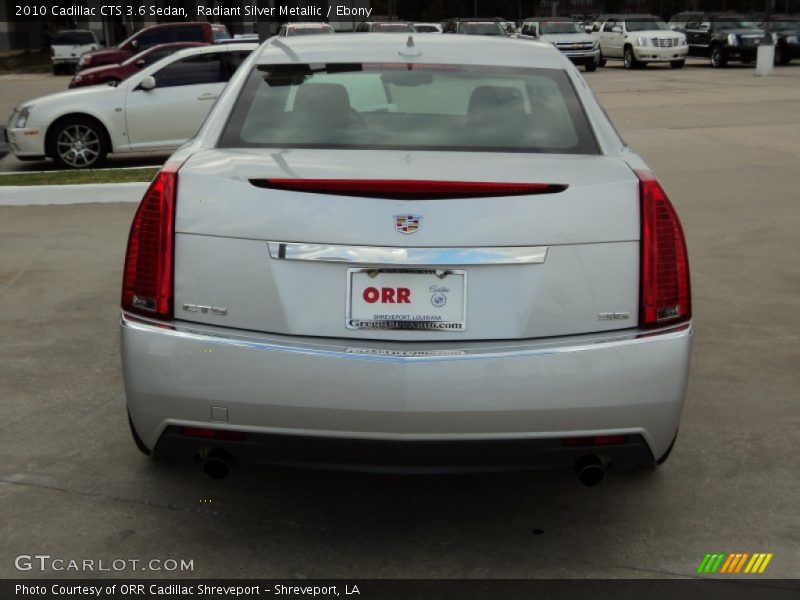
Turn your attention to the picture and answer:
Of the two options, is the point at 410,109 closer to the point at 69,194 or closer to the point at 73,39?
the point at 69,194

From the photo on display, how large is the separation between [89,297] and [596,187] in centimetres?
472

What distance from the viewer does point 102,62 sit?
25.9 metres

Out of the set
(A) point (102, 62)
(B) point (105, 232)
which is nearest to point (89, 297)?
(B) point (105, 232)

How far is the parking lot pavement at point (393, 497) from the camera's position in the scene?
12.6 feet

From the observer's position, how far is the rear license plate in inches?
137

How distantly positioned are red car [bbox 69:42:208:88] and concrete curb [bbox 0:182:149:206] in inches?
302

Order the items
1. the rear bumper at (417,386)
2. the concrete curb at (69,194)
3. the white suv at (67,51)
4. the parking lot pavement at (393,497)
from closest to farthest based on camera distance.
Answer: the rear bumper at (417,386) → the parking lot pavement at (393,497) → the concrete curb at (69,194) → the white suv at (67,51)

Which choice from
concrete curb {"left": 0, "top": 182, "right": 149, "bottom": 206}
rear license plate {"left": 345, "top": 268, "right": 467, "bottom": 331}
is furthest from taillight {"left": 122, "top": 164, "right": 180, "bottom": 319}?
concrete curb {"left": 0, "top": 182, "right": 149, "bottom": 206}

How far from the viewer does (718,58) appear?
3759 centimetres

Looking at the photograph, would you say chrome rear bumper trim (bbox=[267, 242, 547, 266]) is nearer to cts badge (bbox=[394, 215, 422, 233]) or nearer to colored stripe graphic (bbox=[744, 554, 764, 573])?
cts badge (bbox=[394, 215, 422, 233])

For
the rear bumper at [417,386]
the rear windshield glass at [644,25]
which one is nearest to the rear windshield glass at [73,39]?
the rear windshield glass at [644,25]

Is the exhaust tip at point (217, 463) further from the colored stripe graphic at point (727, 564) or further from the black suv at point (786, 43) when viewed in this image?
the black suv at point (786, 43)

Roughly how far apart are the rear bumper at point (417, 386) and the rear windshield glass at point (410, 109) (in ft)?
3.01

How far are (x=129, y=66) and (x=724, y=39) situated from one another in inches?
924
